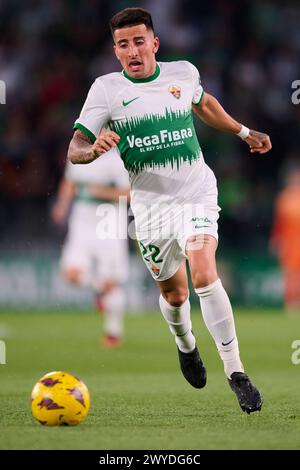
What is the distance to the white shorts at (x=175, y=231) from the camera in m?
6.36

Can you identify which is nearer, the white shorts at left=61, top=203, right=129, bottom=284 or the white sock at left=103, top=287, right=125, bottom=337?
the white sock at left=103, top=287, right=125, bottom=337

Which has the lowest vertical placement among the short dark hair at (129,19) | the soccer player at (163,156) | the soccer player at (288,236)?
the soccer player at (288,236)

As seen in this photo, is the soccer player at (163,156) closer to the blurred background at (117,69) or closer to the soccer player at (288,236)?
the blurred background at (117,69)

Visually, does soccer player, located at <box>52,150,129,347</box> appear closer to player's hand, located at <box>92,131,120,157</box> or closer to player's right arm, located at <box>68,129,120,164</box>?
player's right arm, located at <box>68,129,120,164</box>

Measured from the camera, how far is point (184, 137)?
650 cm

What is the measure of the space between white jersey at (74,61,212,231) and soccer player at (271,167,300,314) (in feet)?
30.4

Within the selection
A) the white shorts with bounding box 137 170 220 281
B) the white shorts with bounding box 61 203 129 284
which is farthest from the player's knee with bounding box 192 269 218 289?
the white shorts with bounding box 61 203 129 284

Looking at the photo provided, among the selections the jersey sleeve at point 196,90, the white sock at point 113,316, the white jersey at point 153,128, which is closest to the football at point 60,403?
the white jersey at point 153,128

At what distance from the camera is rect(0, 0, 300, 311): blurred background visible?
15.3 meters

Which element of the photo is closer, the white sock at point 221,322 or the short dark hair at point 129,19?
the white sock at point 221,322

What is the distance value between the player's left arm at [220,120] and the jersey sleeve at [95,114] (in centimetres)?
73

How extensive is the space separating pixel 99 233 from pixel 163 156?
5.43 metres

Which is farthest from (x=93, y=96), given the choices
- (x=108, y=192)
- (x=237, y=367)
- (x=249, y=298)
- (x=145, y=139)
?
(x=249, y=298)
